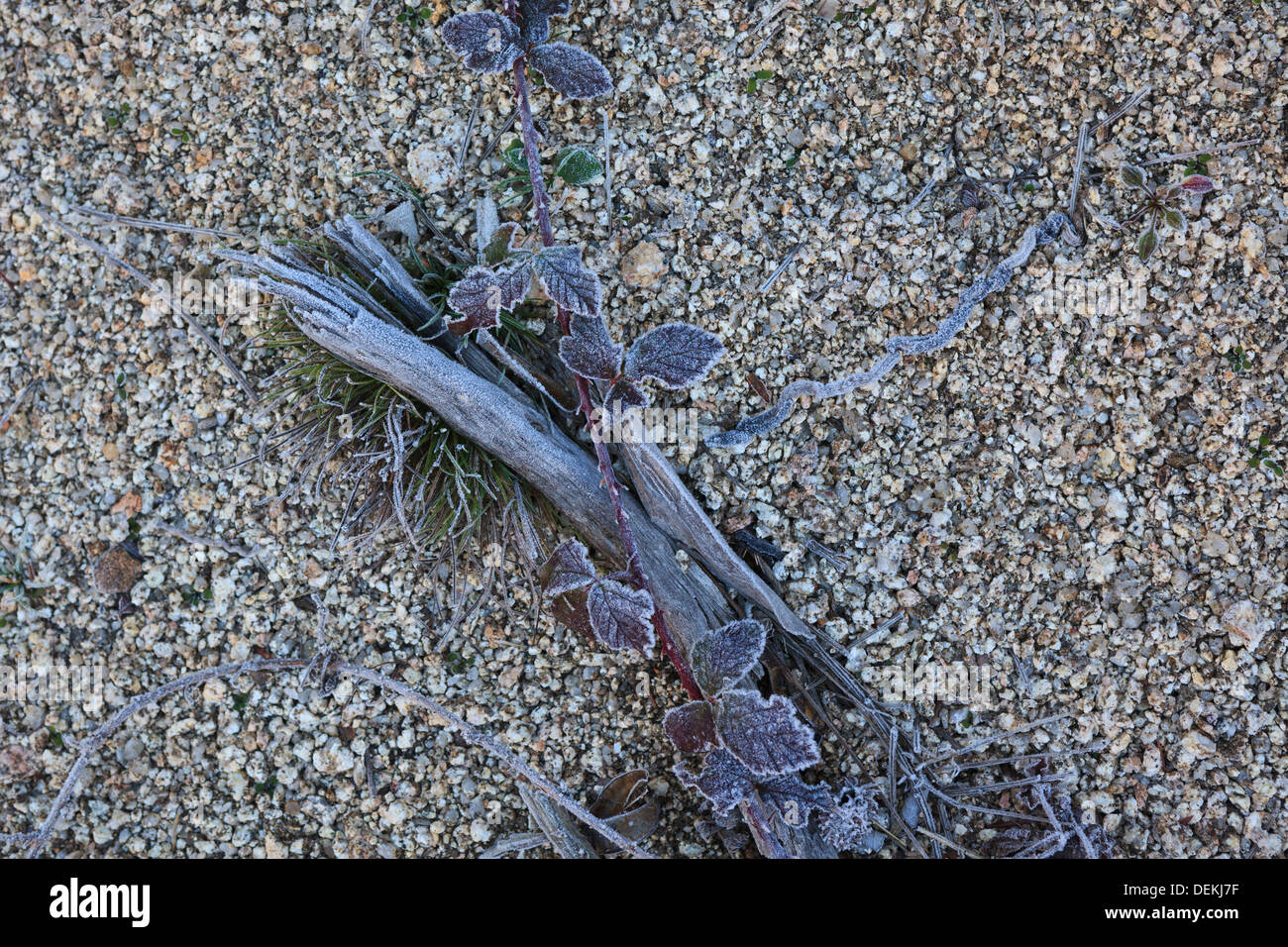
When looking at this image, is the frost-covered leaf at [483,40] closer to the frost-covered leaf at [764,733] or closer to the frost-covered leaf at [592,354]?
the frost-covered leaf at [592,354]

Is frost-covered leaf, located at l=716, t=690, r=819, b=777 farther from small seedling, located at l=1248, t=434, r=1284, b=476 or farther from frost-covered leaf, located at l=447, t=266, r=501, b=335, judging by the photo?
small seedling, located at l=1248, t=434, r=1284, b=476

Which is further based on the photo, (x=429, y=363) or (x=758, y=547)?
(x=758, y=547)

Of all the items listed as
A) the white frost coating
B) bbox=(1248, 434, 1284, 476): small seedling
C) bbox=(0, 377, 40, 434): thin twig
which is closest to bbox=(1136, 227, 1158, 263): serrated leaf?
the white frost coating

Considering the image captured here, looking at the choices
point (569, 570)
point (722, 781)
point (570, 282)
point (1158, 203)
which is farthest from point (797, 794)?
point (1158, 203)

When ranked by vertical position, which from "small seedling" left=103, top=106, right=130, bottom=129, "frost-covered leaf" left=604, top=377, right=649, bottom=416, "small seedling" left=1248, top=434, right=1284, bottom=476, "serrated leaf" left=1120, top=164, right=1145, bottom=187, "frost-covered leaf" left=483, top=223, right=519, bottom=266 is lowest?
"small seedling" left=1248, top=434, right=1284, bottom=476

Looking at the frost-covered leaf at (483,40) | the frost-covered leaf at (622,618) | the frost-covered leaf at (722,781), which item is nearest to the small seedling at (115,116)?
the frost-covered leaf at (483,40)
